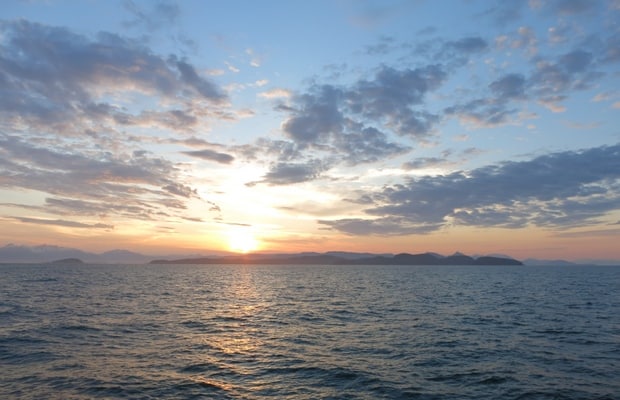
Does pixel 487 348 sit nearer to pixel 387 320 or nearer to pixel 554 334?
pixel 554 334

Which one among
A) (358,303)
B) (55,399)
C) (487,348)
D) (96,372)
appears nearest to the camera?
(55,399)

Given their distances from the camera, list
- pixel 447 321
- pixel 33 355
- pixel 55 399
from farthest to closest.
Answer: pixel 447 321 → pixel 33 355 → pixel 55 399

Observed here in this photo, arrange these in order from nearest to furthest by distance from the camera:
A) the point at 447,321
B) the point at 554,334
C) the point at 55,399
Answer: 1. the point at 55,399
2. the point at 554,334
3. the point at 447,321

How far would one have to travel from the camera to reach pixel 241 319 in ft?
168

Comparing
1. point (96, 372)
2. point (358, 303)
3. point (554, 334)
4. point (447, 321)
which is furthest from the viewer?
point (358, 303)

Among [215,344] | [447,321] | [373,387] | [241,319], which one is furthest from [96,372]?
[447,321]

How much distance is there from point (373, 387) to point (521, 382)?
950cm

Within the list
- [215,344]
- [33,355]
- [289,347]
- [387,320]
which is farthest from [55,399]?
[387,320]

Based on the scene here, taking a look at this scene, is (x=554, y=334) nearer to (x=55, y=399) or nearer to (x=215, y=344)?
(x=215, y=344)

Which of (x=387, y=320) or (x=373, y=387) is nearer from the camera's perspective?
(x=373, y=387)

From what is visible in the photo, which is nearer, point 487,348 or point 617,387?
point 617,387

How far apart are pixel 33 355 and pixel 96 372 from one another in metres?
7.95

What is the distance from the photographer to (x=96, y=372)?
86.9 ft

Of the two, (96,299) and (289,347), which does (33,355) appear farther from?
(96,299)
